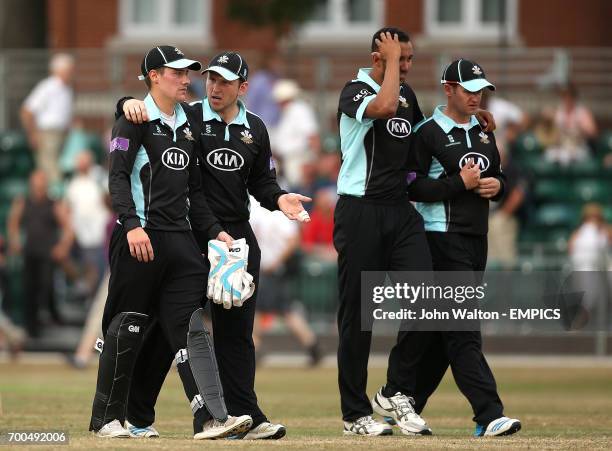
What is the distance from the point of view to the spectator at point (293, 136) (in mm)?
22656

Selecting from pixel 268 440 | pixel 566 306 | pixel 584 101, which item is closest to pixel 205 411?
pixel 268 440

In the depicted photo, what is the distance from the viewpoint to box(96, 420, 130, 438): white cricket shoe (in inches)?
397

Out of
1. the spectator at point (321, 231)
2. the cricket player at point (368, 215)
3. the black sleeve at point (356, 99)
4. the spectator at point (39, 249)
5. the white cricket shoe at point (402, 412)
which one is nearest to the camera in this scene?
the black sleeve at point (356, 99)

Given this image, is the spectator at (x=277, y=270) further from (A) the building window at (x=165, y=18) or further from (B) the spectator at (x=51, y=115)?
(A) the building window at (x=165, y=18)

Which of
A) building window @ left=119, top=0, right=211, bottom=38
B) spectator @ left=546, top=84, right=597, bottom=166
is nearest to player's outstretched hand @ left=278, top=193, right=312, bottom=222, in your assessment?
spectator @ left=546, top=84, right=597, bottom=166

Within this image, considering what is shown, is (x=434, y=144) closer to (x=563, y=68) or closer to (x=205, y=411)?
(x=205, y=411)

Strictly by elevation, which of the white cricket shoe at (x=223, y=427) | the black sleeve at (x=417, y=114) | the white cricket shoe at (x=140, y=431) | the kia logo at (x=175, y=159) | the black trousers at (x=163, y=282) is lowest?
the white cricket shoe at (x=140, y=431)

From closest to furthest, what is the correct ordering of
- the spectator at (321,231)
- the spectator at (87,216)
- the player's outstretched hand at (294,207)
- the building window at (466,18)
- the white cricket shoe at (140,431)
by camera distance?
the white cricket shoe at (140,431), the player's outstretched hand at (294,207), the spectator at (321,231), the spectator at (87,216), the building window at (466,18)

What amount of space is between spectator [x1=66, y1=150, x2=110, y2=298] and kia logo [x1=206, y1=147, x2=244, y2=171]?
11097 mm

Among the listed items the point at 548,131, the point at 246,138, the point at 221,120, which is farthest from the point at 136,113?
the point at 548,131

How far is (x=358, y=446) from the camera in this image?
954 cm

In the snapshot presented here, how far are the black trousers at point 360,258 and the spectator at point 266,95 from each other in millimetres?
12054

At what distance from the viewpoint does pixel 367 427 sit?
1073 centimetres

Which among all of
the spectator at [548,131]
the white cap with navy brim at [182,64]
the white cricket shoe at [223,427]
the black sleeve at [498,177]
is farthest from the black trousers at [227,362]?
the spectator at [548,131]
